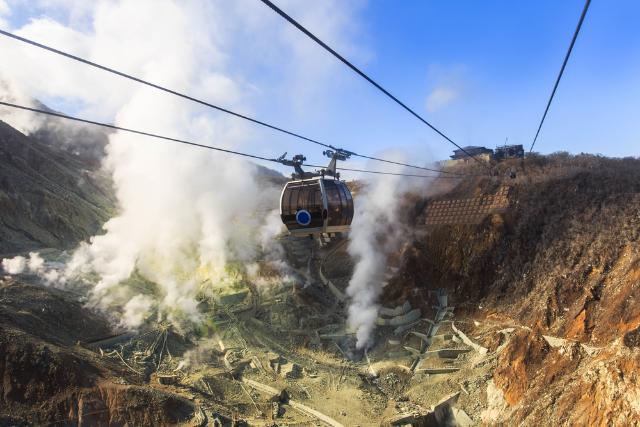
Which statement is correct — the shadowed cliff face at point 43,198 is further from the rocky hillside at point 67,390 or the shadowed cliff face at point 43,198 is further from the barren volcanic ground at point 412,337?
the rocky hillside at point 67,390

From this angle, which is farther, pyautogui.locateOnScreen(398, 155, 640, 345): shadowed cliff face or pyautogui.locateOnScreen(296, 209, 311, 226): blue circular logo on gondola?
pyautogui.locateOnScreen(398, 155, 640, 345): shadowed cliff face

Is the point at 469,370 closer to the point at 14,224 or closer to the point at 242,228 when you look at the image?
the point at 242,228

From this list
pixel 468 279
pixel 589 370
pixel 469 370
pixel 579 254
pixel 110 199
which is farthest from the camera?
pixel 110 199

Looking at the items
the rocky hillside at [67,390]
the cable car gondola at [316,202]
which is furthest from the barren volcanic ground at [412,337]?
the cable car gondola at [316,202]

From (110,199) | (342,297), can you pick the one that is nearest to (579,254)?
(342,297)

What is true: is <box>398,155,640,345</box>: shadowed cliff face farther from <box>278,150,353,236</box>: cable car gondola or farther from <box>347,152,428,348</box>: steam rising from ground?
<box>278,150,353,236</box>: cable car gondola

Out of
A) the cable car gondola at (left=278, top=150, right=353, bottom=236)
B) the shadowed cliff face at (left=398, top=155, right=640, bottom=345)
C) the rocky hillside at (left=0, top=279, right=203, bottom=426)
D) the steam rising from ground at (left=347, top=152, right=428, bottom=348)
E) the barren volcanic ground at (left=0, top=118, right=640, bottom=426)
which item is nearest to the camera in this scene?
the cable car gondola at (left=278, top=150, right=353, bottom=236)

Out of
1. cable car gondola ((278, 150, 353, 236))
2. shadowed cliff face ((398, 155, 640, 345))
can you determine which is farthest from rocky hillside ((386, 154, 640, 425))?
cable car gondola ((278, 150, 353, 236))

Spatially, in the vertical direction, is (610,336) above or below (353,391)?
above
